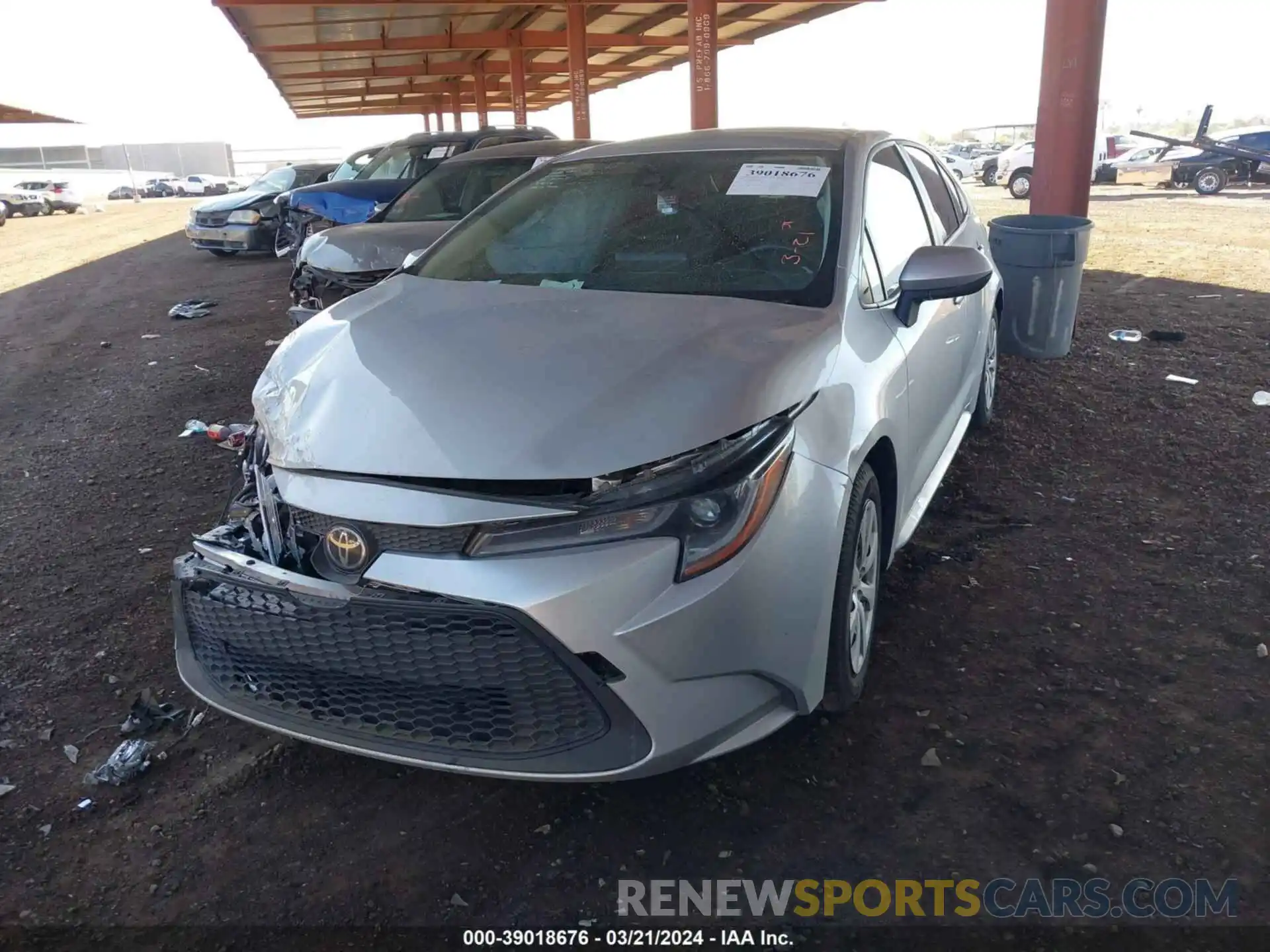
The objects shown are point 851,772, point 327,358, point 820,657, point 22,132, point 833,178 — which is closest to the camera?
→ point 820,657

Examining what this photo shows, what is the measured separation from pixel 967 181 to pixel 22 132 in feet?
178

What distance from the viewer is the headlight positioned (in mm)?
2152

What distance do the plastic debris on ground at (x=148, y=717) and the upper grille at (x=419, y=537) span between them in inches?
47.7

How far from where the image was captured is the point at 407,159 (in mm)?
11109

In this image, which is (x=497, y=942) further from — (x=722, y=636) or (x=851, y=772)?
(x=851, y=772)

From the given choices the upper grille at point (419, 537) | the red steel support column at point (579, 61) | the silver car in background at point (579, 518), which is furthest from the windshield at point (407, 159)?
the upper grille at point (419, 537)

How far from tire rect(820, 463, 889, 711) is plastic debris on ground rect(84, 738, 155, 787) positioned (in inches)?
76.1

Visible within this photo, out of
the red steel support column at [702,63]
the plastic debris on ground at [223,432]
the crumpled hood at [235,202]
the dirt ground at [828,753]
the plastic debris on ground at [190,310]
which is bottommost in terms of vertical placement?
the dirt ground at [828,753]

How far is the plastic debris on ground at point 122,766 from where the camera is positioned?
2717mm

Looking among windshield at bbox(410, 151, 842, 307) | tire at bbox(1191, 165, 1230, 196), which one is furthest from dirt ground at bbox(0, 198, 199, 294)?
tire at bbox(1191, 165, 1230, 196)

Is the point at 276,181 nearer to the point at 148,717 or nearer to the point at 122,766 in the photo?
the point at 148,717

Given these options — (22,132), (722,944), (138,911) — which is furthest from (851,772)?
(22,132)

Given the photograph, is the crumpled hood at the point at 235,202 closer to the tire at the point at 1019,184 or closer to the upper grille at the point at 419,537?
the upper grille at the point at 419,537

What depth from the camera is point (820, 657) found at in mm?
2461
